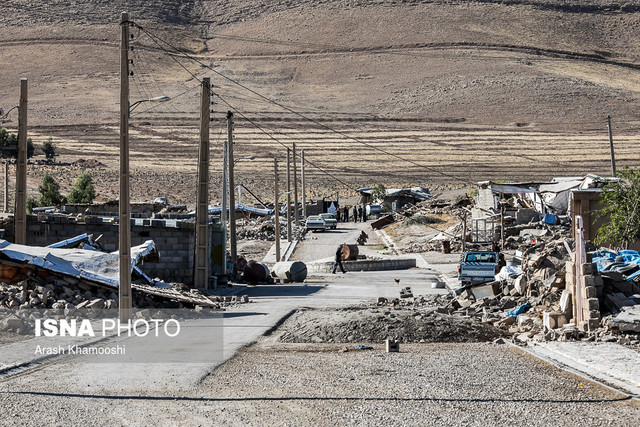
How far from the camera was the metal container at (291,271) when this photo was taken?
3284 cm

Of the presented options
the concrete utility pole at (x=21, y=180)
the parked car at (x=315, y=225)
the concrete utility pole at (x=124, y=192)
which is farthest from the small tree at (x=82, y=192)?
the concrete utility pole at (x=124, y=192)

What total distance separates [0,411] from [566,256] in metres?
15.8

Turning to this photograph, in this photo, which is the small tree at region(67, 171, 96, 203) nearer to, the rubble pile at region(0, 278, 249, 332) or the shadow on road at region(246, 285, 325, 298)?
the shadow on road at region(246, 285, 325, 298)

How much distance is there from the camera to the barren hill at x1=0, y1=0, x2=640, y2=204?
105 m

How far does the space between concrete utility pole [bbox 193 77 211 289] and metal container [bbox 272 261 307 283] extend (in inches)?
208

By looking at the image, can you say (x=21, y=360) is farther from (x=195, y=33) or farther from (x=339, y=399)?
(x=195, y=33)

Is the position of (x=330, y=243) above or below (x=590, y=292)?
above

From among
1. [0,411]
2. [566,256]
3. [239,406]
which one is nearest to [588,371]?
[239,406]

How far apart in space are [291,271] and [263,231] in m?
23.2

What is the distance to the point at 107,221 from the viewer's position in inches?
1158

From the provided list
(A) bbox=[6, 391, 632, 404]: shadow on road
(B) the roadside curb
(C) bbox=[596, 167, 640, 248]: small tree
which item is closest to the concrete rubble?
(A) bbox=[6, 391, 632, 404]: shadow on road

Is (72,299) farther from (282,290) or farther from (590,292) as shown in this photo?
(590,292)

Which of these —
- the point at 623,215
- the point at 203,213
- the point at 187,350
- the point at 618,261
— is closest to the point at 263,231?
the point at 203,213

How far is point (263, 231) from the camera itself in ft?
183
